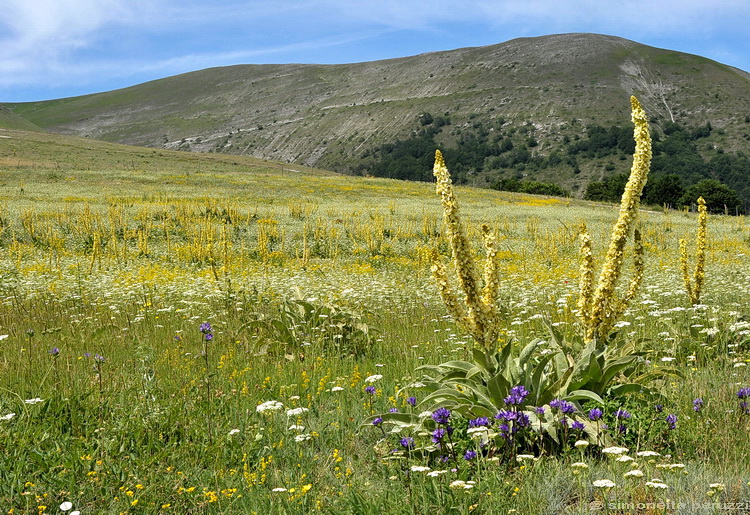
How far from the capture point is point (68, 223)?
22.3 meters

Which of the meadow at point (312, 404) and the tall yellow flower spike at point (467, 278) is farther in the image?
the tall yellow flower spike at point (467, 278)

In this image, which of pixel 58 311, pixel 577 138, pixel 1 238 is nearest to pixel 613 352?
pixel 58 311

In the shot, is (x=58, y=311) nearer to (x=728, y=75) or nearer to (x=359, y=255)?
(x=359, y=255)

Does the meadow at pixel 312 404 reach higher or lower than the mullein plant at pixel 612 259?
lower

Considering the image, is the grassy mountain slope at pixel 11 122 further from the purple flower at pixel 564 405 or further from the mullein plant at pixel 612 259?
the purple flower at pixel 564 405

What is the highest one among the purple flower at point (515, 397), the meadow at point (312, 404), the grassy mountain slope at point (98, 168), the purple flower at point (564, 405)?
the grassy mountain slope at point (98, 168)

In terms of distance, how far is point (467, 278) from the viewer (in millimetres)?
3846

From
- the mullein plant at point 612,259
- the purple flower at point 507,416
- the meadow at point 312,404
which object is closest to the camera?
the meadow at point 312,404

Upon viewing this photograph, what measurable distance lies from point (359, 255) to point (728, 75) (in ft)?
598

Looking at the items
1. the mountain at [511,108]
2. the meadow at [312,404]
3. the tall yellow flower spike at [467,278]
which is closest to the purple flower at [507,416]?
the meadow at [312,404]

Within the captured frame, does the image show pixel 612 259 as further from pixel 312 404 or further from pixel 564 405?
pixel 312 404

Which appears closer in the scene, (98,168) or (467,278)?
(467,278)

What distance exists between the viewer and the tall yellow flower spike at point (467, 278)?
12.3ft

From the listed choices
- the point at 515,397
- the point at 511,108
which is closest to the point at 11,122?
the point at 511,108
